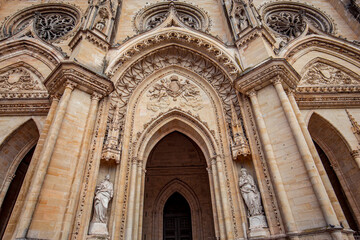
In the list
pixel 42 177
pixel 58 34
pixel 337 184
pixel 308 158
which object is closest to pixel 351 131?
pixel 337 184

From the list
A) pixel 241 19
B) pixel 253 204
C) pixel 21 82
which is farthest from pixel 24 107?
pixel 241 19

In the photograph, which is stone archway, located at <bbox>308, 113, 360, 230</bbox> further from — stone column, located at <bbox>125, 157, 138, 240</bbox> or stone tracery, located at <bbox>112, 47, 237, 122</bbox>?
stone column, located at <bbox>125, 157, 138, 240</bbox>

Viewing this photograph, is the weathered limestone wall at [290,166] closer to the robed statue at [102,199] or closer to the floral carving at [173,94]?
the floral carving at [173,94]

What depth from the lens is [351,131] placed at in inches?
340

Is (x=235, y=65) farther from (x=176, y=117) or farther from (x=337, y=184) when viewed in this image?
(x=337, y=184)

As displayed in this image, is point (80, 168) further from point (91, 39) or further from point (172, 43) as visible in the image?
point (172, 43)

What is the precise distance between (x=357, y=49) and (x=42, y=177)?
522 inches

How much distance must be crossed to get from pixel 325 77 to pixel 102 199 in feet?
33.3

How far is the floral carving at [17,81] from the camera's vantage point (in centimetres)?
941

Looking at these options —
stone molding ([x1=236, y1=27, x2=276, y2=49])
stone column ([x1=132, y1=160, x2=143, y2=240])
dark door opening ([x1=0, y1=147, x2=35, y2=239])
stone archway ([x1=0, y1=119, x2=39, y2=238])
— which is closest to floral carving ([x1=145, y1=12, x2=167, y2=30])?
stone molding ([x1=236, y1=27, x2=276, y2=49])

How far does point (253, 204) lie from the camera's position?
634cm

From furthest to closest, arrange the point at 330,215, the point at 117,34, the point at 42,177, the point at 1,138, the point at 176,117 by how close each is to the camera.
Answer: the point at 117,34, the point at 176,117, the point at 1,138, the point at 42,177, the point at 330,215

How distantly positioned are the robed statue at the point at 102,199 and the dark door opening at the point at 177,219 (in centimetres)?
573

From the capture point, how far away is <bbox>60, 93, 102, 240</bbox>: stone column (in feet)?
17.9
